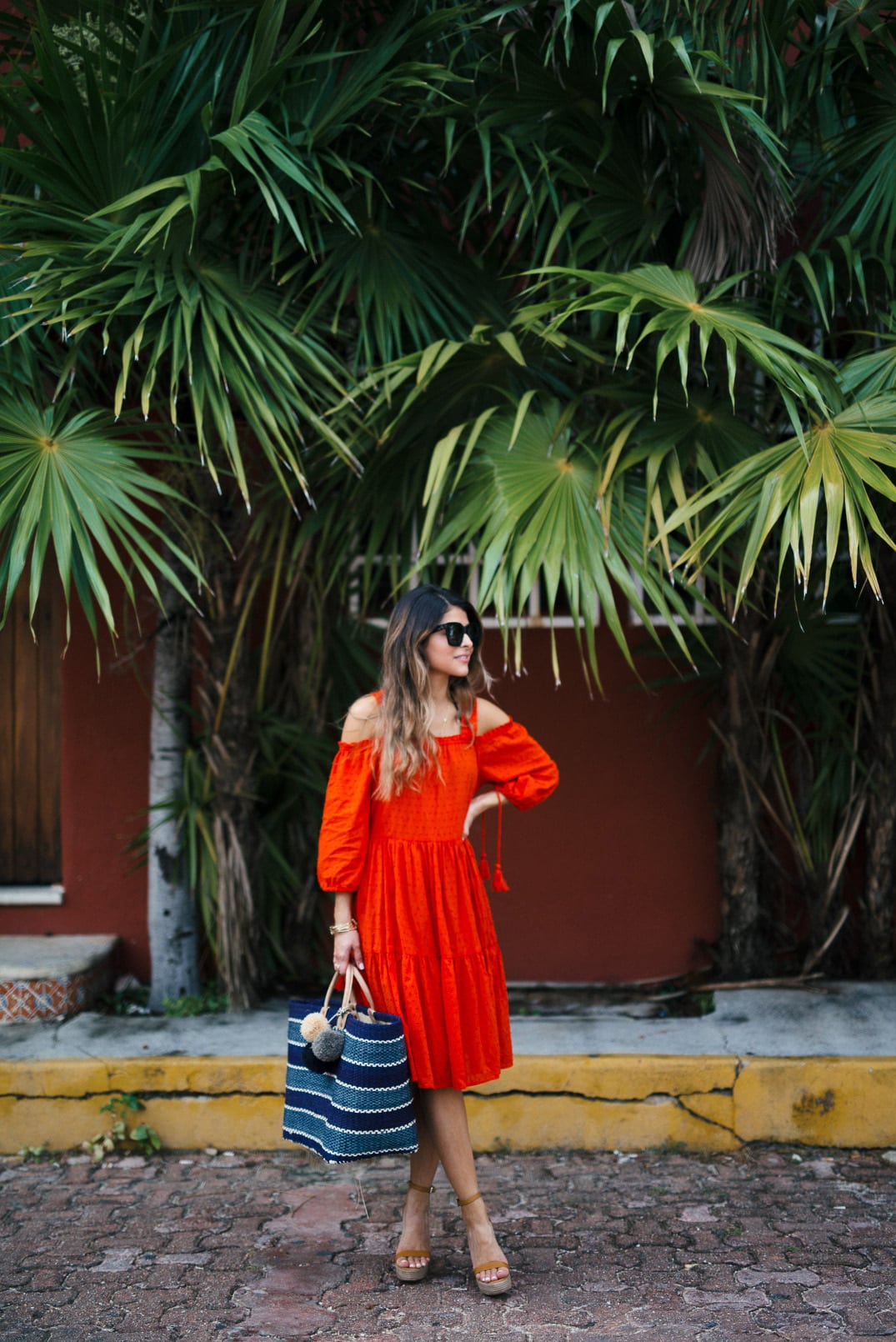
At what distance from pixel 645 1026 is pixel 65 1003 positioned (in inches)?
86.1

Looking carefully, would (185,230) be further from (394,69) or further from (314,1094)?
(314,1094)

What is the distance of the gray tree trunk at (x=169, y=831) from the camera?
4.88m

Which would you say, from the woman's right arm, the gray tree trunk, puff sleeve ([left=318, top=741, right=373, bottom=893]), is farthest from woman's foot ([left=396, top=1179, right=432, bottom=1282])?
the gray tree trunk

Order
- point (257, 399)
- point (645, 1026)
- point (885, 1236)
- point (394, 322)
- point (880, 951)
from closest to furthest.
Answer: point (885, 1236), point (257, 399), point (394, 322), point (645, 1026), point (880, 951)

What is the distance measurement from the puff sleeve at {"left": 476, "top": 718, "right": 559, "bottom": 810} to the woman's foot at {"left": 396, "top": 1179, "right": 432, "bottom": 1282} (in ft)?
3.39

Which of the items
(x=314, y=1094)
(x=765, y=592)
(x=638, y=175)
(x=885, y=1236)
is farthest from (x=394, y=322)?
(x=885, y=1236)

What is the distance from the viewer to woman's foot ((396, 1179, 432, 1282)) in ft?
10.6

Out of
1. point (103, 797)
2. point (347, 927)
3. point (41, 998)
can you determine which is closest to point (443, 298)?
point (347, 927)

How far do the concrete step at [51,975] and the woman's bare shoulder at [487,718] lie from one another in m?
2.38

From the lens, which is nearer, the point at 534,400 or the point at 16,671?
the point at 534,400

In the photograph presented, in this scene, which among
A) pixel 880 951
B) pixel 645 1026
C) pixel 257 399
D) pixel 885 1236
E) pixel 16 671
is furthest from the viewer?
pixel 16 671

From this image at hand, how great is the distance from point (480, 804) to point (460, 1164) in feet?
2.96

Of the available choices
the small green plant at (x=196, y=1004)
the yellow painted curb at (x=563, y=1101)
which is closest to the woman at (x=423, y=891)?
the yellow painted curb at (x=563, y=1101)

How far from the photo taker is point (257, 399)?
381 centimetres
